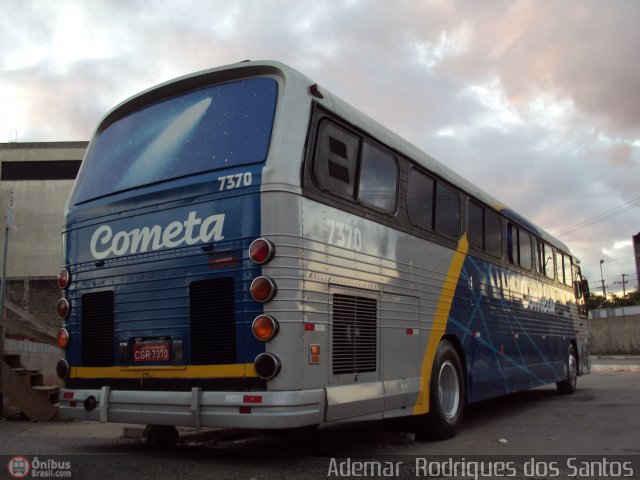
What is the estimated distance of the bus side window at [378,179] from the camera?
20.6 ft

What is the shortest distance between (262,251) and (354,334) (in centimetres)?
130

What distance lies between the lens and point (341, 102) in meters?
6.14

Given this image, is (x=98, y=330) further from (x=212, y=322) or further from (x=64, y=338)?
(x=212, y=322)

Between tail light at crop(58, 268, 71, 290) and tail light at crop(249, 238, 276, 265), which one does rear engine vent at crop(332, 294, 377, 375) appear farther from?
tail light at crop(58, 268, 71, 290)

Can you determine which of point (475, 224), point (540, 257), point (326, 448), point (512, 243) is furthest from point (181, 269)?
point (540, 257)

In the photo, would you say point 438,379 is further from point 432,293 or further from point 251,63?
Answer: point 251,63

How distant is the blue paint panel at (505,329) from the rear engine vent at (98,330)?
12.9 feet

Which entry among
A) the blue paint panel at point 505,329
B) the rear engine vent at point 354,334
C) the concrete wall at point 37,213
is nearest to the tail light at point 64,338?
the rear engine vent at point 354,334

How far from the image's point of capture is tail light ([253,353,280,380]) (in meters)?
4.93

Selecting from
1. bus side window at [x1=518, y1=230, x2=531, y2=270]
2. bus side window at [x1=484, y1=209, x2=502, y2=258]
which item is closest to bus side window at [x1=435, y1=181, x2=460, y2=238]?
bus side window at [x1=484, y1=209, x2=502, y2=258]

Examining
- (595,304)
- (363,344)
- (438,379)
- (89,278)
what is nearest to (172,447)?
(89,278)

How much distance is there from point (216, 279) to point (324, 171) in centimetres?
135

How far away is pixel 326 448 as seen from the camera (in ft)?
21.5

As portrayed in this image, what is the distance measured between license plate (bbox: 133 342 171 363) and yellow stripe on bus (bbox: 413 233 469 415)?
2.68 m
